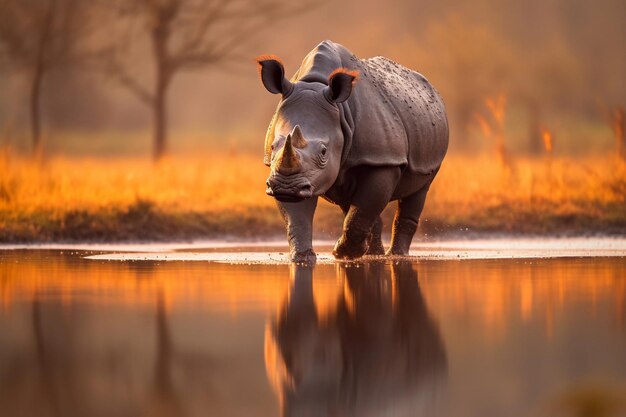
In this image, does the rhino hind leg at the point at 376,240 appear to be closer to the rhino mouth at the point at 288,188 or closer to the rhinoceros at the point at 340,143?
the rhinoceros at the point at 340,143

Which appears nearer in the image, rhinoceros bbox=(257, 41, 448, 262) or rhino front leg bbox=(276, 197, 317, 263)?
rhinoceros bbox=(257, 41, 448, 262)

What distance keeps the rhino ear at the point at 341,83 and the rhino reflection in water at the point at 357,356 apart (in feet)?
6.57

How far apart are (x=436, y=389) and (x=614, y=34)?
4830cm

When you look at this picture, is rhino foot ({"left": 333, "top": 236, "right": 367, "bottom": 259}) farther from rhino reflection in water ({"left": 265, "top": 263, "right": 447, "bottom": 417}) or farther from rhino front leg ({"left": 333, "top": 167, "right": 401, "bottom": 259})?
rhino reflection in water ({"left": 265, "top": 263, "right": 447, "bottom": 417})

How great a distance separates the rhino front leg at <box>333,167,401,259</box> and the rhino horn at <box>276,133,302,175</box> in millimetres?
1031

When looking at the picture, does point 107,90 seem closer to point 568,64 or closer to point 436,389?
point 568,64

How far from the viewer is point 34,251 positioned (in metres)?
13.5

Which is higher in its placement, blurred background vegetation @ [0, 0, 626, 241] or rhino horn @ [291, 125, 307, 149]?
blurred background vegetation @ [0, 0, 626, 241]

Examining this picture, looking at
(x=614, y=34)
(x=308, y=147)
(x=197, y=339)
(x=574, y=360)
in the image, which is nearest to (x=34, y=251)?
(x=308, y=147)

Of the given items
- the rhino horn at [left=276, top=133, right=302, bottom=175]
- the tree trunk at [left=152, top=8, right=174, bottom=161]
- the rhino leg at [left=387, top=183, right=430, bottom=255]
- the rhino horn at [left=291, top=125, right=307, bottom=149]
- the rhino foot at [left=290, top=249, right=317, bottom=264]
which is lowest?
the rhino foot at [left=290, top=249, right=317, bottom=264]

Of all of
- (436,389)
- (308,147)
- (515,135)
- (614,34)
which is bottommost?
(436,389)

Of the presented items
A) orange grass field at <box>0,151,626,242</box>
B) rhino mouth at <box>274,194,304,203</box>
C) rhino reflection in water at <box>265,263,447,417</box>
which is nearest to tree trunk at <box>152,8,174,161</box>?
orange grass field at <box>0,151,626,242</box>

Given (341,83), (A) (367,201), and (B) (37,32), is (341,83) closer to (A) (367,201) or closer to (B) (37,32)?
(A) (367,201)

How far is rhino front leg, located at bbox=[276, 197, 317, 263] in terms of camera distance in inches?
444
